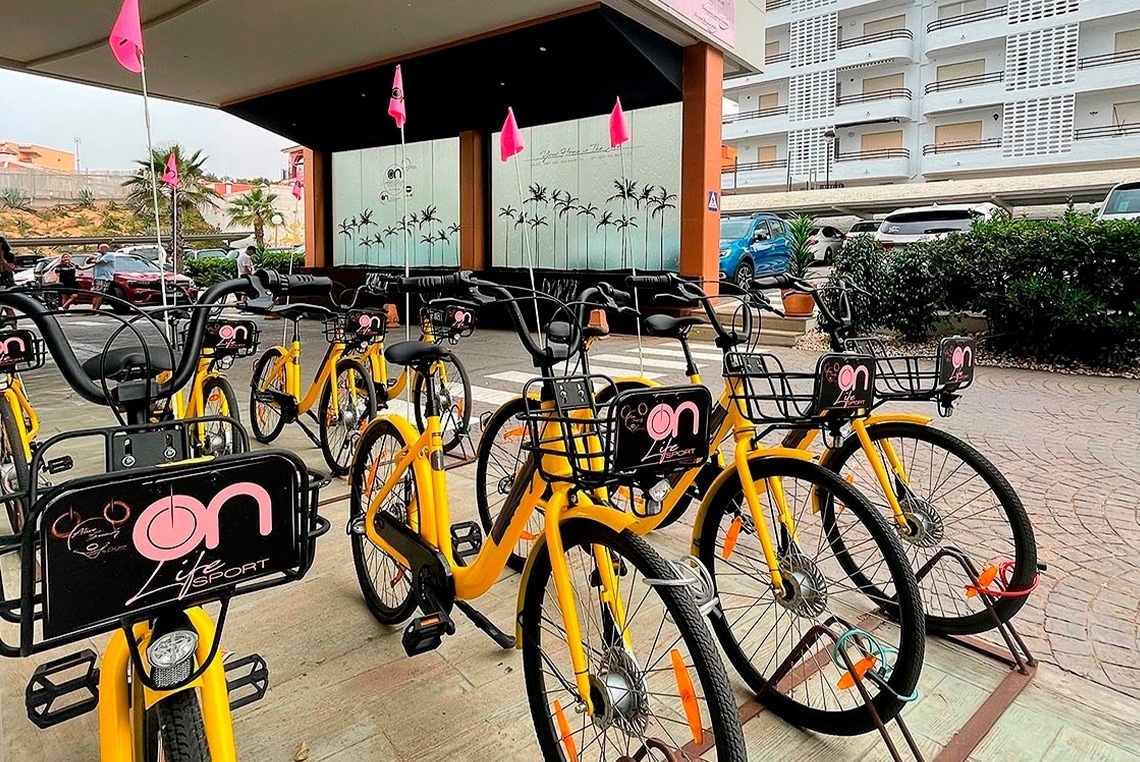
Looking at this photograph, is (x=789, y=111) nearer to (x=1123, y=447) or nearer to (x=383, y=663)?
(x=1123, y=447)

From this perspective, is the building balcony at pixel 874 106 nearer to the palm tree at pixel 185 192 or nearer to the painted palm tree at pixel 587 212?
the painted palm tree at pixel 587 212

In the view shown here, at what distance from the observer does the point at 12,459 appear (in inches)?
128

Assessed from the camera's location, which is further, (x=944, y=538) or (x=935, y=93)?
(x=935, y=93)

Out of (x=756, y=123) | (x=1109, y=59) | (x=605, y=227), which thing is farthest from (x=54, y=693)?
(x=756, y=123)

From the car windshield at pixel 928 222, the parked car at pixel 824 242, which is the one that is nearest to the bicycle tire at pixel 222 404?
the car windshield at pixel 928 222

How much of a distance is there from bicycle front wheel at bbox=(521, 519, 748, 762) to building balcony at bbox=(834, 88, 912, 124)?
1245 inches

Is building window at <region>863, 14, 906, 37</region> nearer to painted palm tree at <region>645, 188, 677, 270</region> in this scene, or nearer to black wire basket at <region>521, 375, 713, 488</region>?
painted palm tree at <region>645, 188, 677, 270</region>

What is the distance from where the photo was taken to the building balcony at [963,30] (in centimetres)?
2636

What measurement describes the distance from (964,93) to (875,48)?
165 inches

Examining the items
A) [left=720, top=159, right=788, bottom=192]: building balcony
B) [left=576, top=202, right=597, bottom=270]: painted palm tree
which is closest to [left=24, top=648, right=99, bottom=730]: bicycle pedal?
[left=576, top=202, right=597, bottom=270]: painted palm tree

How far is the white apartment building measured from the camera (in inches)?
961

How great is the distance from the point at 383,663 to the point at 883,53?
1296 inches

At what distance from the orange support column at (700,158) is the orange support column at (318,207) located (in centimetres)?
873

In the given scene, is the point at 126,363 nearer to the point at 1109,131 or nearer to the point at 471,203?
the point at 471,203
